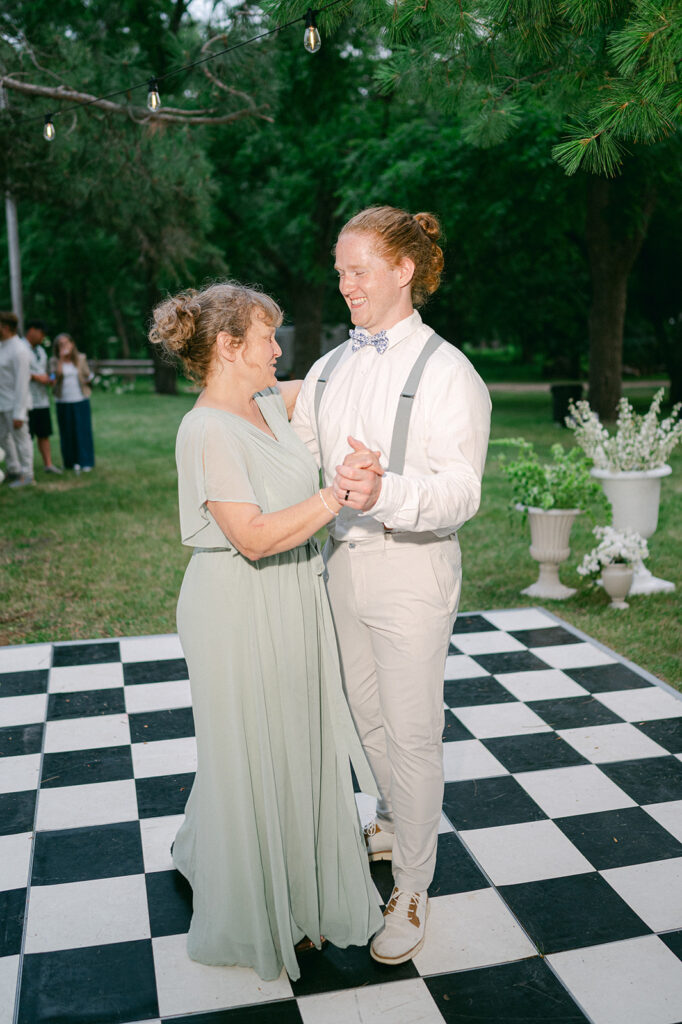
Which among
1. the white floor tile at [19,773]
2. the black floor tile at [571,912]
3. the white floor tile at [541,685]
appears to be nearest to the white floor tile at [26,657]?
the white floor tile at [19,773]

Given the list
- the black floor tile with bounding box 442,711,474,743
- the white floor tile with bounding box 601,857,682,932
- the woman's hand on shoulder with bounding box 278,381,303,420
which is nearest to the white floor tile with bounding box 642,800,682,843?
the white floor tile with bounding box 601,857,682,932

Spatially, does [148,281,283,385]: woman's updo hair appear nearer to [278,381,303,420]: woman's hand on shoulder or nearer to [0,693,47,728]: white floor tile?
[278,381,303,420]: woman's hand on shoulder

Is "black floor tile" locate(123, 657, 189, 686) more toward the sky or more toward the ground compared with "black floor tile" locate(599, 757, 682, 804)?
more toward the ground

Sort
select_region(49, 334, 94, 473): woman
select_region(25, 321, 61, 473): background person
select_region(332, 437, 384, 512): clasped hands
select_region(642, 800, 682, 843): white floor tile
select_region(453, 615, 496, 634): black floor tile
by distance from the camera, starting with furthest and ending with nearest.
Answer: select_region(49, 334, 94, 473): woman → select_region(25, 321, 61, 473): background person → select_region(453, 615, 496, 634): black floor tile → select_region(642, 800, 682, 843): white floor tile → select_region(332, 437, 384, 512): clasped hands

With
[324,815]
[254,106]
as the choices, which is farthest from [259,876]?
[254,106]

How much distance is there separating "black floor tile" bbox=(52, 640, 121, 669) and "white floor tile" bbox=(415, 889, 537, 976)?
2.44m

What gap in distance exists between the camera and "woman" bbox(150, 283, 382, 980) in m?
2.15

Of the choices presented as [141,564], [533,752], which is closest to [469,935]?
[533,752]

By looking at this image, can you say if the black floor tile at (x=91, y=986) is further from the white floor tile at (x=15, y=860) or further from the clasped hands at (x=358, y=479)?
the clasped hands at (x=358, y=479)

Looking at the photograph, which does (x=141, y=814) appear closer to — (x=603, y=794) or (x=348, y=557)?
(x=348, y=557)

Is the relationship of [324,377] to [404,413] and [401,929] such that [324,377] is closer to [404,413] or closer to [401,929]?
[404,413]

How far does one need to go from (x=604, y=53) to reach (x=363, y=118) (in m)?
13.5

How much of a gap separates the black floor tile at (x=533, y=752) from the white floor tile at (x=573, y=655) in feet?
2.63

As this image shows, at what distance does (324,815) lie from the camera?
2385 mm
